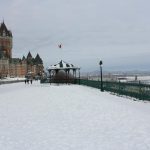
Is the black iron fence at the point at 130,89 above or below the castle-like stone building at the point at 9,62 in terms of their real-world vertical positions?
below

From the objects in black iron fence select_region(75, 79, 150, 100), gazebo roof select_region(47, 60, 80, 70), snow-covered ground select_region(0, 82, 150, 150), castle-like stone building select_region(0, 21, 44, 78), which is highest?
castle-like stone building select_region(0, 21, 44, 78)

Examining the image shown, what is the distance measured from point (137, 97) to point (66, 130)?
12.3 metres

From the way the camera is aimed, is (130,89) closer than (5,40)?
Yes

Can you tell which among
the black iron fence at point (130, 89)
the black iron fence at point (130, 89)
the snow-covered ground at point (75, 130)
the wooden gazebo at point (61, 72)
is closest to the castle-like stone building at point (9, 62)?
the wooden gazebo at point (61, 72)

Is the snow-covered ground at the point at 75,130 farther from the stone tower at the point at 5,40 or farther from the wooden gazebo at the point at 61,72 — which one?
the stone tower at the point at 5,40

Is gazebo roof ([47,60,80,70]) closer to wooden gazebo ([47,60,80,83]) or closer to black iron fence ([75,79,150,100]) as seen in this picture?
wooden gazebo ([47,60,80,83])

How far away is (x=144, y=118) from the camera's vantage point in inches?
532

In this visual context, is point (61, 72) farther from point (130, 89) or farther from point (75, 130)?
point (75, 130)

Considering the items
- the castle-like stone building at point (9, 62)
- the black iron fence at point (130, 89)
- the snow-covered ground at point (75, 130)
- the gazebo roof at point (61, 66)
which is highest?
the castle-like stone building at point (9, 62)

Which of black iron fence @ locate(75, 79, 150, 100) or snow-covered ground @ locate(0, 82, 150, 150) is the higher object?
black iron fence @ locate(75, 79, 150, 100)

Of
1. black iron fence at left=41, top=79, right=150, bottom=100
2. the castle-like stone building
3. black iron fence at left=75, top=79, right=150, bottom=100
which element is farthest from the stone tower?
black iron fence at left=75, top=79, right=150, bottom=100

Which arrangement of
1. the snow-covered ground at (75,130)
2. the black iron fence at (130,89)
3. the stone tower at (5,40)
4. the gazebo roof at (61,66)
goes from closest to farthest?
the snow-covered ground at (75,130)
the black iron fence at (130,89)
the gazebo roof at (61,66)
the stone tower at (5,40)

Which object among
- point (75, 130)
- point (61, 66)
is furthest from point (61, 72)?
point (75, 130)

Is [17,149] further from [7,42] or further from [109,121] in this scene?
[7,42]
